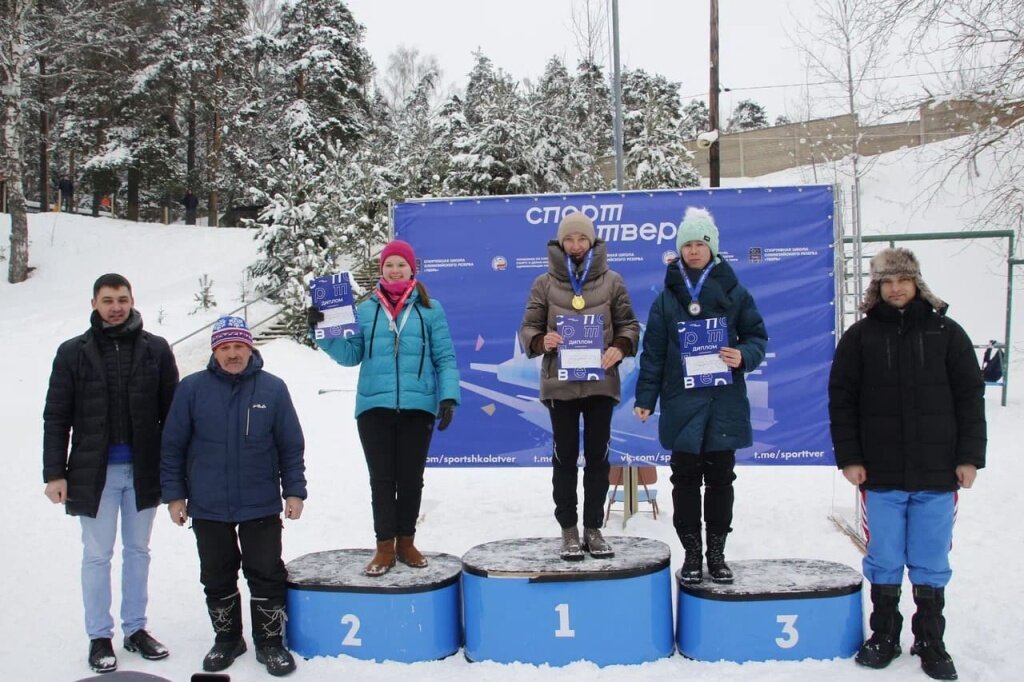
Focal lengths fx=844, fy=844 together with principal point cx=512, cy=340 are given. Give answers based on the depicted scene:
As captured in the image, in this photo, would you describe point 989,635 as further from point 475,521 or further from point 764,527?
point 475,521

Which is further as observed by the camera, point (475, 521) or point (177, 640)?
point (475, 521)

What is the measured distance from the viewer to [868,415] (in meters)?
3.92

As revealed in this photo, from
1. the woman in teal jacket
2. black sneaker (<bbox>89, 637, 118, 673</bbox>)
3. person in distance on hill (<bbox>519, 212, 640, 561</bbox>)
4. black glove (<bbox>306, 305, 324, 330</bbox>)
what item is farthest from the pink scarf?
black sneaker (<bbox>89, 637, 118, 673</bbox>)

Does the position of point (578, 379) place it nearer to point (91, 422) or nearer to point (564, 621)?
point (564, 621)

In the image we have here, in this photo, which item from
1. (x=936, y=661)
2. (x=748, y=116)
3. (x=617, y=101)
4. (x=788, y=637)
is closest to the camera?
(x=936, y=661)

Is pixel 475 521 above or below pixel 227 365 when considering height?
below

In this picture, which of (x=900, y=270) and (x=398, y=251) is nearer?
(x=900, y=270)

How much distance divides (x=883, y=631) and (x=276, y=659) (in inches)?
111

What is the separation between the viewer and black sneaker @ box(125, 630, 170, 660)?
413 centimetres

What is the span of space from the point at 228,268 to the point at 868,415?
21.8 m

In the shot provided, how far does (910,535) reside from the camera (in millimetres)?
3887

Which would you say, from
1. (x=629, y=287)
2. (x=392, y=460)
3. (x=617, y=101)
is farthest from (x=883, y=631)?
(x=617, y=101)

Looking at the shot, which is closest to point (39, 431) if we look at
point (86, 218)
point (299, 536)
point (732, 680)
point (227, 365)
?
point (299, 536)

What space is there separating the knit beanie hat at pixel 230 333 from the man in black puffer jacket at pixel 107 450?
447 mm
